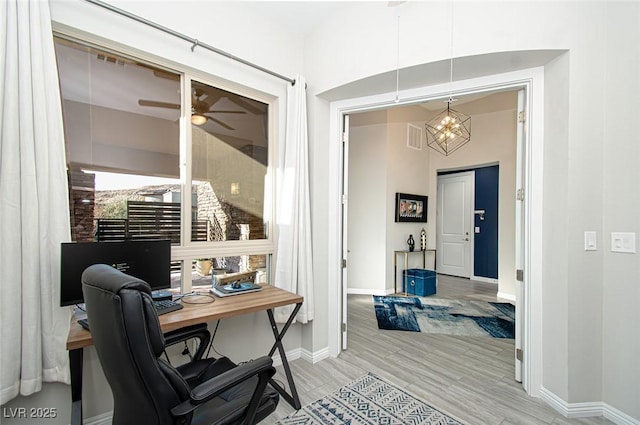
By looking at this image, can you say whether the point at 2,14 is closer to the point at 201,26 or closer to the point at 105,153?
the point at 105,153

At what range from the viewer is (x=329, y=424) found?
1850mm

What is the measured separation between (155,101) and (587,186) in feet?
10.0

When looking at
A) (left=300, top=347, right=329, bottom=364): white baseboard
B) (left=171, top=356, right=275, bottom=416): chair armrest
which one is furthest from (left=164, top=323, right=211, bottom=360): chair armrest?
(left=300, top=347, right=329, bottom=364): white baseboard

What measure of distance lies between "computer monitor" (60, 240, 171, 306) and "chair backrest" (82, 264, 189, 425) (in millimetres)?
667

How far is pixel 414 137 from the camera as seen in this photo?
5.69 metres

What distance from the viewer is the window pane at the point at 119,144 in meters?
1.81

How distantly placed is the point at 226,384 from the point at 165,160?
1.67 m

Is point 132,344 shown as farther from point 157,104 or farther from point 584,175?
point 584,175

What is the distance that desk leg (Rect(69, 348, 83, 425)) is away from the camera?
1.42 m

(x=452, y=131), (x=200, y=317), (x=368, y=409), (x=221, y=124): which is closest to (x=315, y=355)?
(x=368, y=409)

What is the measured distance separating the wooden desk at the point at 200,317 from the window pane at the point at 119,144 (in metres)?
0.62

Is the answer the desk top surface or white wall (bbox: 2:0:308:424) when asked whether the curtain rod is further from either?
the desk top surface

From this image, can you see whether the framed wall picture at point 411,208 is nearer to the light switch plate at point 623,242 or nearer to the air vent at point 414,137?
the air vent at point 414,137

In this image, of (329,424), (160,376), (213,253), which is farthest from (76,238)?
(329,424)
